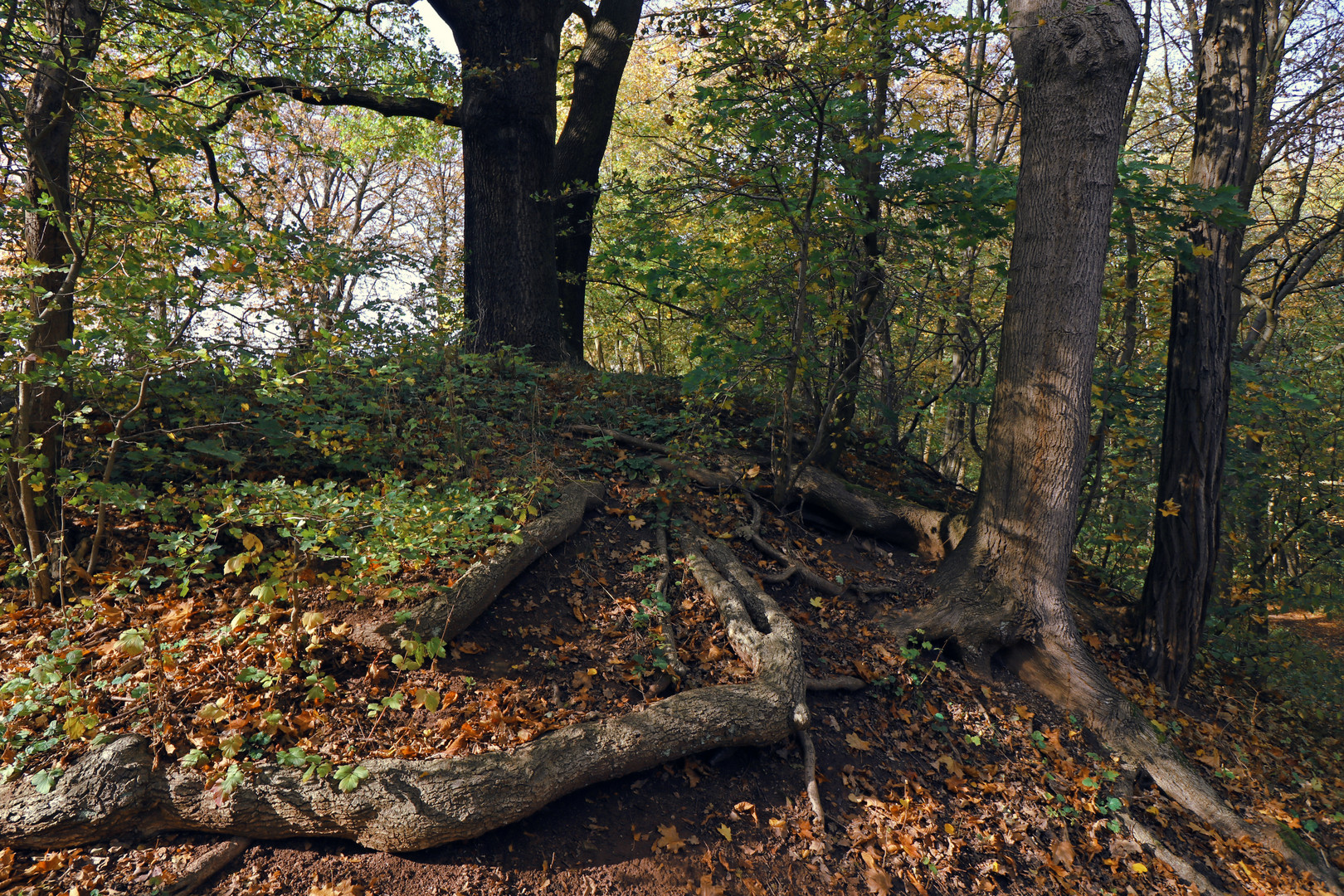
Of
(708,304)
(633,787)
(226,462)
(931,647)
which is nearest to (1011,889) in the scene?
(931,647)

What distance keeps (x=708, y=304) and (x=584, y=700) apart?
14.3ft

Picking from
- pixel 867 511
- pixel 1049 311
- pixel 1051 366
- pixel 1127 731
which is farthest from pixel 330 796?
pixel 1049 311

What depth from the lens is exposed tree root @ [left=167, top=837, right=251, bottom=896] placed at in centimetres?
283

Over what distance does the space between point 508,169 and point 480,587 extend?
211 inches

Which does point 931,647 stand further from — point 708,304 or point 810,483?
point 708,304

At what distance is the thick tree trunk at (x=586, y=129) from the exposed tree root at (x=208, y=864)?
643 cm

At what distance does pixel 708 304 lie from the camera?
691cm

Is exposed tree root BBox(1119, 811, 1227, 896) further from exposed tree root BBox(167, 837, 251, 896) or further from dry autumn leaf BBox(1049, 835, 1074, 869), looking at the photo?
exposed tree root BBox(167, 837, 251, 896)

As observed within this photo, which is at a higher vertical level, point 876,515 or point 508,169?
point 508,169

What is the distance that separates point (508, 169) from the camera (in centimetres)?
754

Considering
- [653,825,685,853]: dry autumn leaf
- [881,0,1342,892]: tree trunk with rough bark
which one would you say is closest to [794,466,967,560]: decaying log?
[881,0,1342,892]: tree trunk with rough bark

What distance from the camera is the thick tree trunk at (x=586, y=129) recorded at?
874 cm

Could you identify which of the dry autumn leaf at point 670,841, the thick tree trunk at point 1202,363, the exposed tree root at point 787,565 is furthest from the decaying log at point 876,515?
the dry autumn leaf at point 670,841

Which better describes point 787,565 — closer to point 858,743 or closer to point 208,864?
point 858,743
